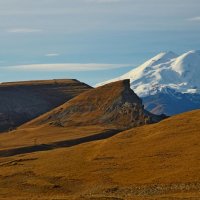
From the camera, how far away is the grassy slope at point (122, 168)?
9312 cm

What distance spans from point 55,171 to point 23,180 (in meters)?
9.68

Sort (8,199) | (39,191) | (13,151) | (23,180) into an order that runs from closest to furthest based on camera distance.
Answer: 1. (8,199)
2. (39,191)
3. (23,180)
4. (13,151)

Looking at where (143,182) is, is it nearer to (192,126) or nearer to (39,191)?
(39,191)

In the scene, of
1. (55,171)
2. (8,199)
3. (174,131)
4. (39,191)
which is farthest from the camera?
(174,131)

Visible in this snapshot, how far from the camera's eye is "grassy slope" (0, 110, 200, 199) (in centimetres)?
9312

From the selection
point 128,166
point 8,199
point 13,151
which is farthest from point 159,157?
point 13,151

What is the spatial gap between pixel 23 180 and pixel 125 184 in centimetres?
2225

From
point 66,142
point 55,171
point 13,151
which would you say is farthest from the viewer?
point 66,142

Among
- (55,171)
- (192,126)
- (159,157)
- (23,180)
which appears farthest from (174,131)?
(23,180)

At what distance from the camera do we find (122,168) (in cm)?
11644

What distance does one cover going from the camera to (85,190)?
99.2 metres

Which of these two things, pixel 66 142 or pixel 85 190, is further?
pixel 66 142

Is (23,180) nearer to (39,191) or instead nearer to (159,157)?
(39,191)

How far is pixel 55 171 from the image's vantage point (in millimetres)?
119625
